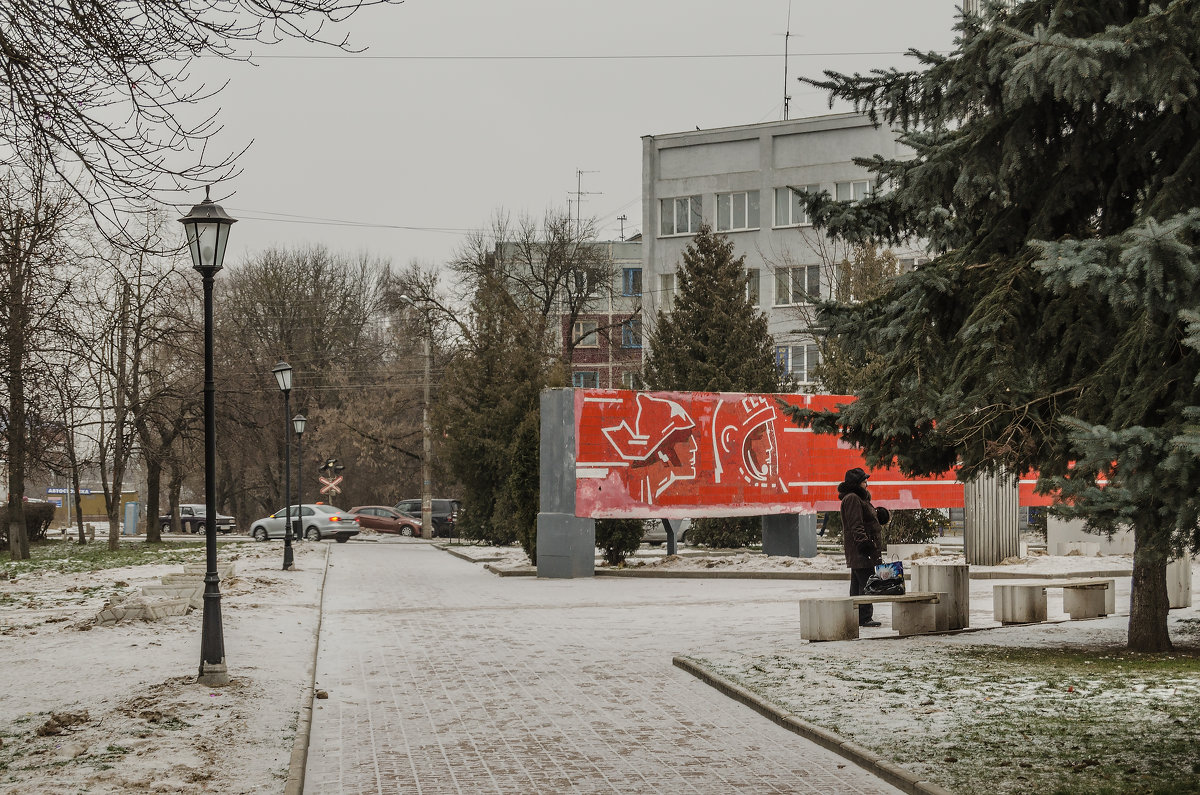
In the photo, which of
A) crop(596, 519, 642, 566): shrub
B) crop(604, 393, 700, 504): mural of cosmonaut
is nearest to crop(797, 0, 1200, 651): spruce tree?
crop(604, 393, 700, 504): mural of cosmonaut

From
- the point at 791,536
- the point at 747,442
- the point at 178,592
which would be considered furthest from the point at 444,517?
the point at 178,592

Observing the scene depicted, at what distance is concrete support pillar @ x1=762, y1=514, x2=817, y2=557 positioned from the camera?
29.8m

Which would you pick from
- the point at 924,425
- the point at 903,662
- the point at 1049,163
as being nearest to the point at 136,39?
the point at 1049,163

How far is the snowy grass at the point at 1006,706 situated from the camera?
759cm

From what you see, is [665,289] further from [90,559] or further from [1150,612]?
[1150,612]

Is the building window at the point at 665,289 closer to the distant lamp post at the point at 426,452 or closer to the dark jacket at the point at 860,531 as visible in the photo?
the distant lamp post at the point at 426,452

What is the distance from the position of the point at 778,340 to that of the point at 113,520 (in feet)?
91.5

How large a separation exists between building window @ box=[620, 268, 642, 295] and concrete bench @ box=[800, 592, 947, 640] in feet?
194

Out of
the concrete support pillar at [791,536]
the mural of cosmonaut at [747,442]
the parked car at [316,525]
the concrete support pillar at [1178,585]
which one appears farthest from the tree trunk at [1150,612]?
the parked car at [316,525]

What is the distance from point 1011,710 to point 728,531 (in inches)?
1067

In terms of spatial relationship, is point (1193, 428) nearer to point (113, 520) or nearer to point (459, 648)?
point (459, 648)

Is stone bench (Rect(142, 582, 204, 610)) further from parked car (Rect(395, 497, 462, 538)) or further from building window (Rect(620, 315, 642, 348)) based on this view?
building window (Rect(620, 315, 642, 348))

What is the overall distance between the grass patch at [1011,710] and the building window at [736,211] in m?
46.1

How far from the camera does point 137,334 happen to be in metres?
42.0
